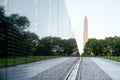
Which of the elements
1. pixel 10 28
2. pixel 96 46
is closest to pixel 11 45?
pixel 10 28

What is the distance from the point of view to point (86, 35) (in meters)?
160

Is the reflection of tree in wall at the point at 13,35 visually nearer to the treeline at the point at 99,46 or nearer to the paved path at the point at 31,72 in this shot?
the paved path at the point at 31,72

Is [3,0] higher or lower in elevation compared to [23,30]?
higher

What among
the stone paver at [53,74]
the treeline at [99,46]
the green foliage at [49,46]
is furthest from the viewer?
the treeline at [99,46]

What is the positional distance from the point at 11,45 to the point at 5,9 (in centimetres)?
52

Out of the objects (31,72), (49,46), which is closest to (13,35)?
(31,72)

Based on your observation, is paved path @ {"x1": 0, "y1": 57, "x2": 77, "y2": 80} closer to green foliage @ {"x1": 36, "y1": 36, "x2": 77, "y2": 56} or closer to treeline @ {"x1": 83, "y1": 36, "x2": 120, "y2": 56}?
green foliage @ {"x1": 36, "y1": 36, "x2": 77, "y2": 56}

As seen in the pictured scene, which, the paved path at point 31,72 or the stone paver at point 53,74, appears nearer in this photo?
the paved path at point 31,72

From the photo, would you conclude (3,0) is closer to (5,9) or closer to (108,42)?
(5,9)

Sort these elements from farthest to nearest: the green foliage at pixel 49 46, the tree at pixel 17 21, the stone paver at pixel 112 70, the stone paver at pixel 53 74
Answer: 1. the stone paver at pixel 112 70
2. the stone paver at pixel 53 74
3. the green foliage at pixel 49 46
4. the tree at pixel 17 21

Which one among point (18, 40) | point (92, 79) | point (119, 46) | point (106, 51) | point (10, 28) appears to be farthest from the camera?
point (106, 51)

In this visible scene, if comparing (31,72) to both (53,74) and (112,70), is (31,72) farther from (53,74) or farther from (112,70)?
(112,70)

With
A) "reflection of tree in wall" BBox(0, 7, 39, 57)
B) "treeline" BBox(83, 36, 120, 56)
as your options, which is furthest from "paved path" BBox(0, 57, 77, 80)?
"treeline" BBox(83, 36, 120, 56)

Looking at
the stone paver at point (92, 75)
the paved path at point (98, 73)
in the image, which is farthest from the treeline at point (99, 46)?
the stone paver at point (92, 75)
